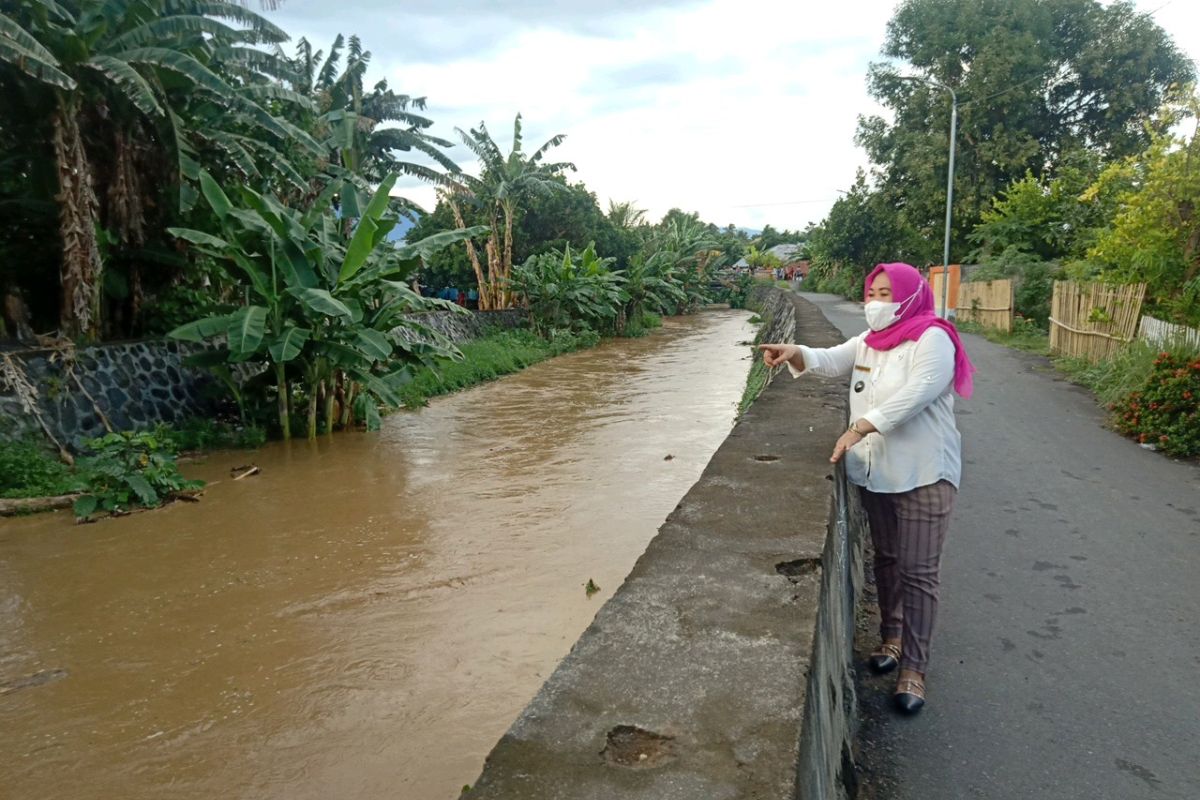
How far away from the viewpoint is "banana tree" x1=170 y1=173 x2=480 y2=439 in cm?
845

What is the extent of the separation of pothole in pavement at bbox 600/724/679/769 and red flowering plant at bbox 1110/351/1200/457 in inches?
283

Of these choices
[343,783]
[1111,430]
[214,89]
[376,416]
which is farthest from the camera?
[376,416]

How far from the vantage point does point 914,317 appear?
3.02 m

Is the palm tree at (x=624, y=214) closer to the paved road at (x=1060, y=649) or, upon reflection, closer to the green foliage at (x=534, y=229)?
the green foliage at (x=534, y=229)

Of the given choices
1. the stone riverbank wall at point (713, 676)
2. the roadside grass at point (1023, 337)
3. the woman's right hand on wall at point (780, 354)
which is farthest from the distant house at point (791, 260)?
the stone riverbank wall at point (713, 676)

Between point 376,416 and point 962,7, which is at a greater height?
point 962,7

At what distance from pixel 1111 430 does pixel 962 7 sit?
26.1m

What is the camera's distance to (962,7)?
93.0ft

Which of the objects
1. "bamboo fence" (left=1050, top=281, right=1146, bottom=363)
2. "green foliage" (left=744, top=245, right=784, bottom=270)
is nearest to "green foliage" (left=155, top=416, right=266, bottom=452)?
"bamboo fence" (left=1050, top=281, right=1146, bottom=363)

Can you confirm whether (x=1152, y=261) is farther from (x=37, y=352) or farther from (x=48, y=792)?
(x=37, y=352)

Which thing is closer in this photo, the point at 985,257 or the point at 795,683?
the point at 795,683

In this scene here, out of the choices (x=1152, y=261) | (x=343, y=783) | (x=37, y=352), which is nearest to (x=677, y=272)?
(x=1152, y=261)

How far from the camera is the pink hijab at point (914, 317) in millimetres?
2967

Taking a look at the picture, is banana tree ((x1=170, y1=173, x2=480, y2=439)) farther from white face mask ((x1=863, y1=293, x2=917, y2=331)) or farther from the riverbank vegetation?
white face mask ((x1=863, y1=293, x2=917, y2=331))
